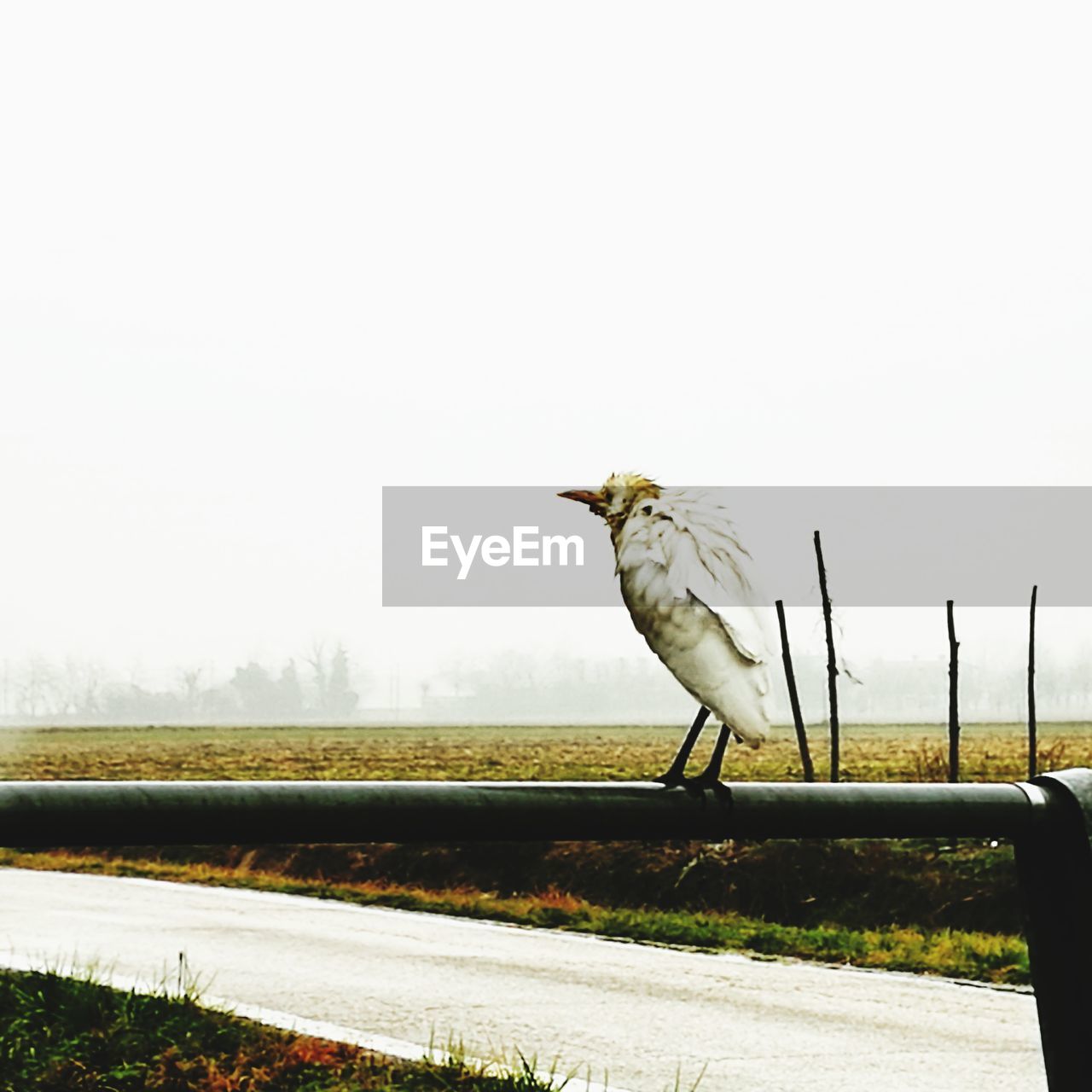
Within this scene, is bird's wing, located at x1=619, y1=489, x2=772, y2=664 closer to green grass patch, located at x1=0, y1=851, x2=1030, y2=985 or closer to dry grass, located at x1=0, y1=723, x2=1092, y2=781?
green grass patch, located at x1=0, y1=851, x2=1030, y2=985

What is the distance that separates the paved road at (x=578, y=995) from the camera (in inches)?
299

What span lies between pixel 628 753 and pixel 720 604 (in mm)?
15214

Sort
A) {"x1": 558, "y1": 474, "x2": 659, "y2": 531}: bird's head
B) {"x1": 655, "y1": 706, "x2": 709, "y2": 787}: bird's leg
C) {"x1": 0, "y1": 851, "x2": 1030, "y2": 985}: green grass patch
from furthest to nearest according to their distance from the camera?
{"x1": 0, "y1": 851, "x2": 1030, "y2": 985}: green grass patch, {"x1": 558, "y1": 474, "x2": 659, "y2": 531}: bird's head, {"x1": 655, "y1": 706, "x2": 709, "y2": 787}: bird's leg

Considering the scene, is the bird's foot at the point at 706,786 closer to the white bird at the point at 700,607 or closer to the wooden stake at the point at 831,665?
the white bird at the point at 700,607

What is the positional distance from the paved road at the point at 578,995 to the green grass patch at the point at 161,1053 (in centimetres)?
48

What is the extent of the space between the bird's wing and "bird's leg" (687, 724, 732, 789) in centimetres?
5

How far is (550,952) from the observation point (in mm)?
12406

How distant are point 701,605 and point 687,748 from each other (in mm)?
121

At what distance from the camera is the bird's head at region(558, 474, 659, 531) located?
1074 millimetres

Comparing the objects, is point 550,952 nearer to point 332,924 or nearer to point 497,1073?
point 332,924

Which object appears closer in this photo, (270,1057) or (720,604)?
(720,604)

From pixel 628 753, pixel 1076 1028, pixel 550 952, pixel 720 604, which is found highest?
pixel 720 604

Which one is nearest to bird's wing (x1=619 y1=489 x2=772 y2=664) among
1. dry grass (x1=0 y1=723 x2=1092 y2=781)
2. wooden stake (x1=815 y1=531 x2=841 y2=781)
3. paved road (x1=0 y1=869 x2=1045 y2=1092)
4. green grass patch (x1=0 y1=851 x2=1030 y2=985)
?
paved road (x1=0 y1=869 x2=1045 y2=1092)

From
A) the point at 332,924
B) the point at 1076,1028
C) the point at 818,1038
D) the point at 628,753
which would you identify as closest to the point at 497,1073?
the point at 1076,1028
